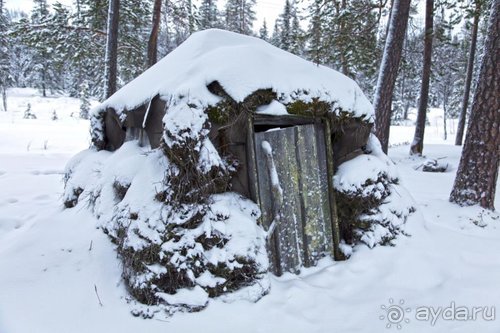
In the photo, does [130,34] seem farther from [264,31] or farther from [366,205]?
[264,31]

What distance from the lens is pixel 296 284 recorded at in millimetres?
3039

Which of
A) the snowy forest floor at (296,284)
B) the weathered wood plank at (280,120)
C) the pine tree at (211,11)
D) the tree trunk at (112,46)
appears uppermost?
the pine tree at (211,11)

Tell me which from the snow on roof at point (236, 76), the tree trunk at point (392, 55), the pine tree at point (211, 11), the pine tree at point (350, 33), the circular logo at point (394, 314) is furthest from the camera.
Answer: the pine tree at point (211, 11)

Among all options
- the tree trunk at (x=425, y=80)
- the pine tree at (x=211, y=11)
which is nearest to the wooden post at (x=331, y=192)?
the tree trunk at (x=425, y=80)

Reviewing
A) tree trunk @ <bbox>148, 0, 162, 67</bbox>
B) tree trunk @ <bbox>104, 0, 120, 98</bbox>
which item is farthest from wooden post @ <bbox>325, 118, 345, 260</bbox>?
tree trunk @ <bbox>148, 0, 162, 67</bbox>

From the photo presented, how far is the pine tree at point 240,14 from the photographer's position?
30.0 metres

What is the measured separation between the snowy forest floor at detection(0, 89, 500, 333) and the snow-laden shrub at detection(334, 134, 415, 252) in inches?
5.6

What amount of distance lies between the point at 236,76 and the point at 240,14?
102 feet

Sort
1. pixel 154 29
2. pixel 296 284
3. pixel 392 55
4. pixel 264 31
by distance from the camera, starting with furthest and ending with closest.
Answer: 1. pixel 264 31
2. pixel 154 29
3. pixel 392 55
4. pixel 296 284

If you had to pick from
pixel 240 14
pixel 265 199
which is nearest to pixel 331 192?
pixel 265 199

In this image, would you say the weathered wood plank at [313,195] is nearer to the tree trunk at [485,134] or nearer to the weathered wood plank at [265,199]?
the weathered wood plank at [265,199]

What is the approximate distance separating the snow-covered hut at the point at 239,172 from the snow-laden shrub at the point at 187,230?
11 millimetres

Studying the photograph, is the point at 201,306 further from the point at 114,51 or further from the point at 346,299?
the point at 114,51

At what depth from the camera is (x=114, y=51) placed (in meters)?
7.84
